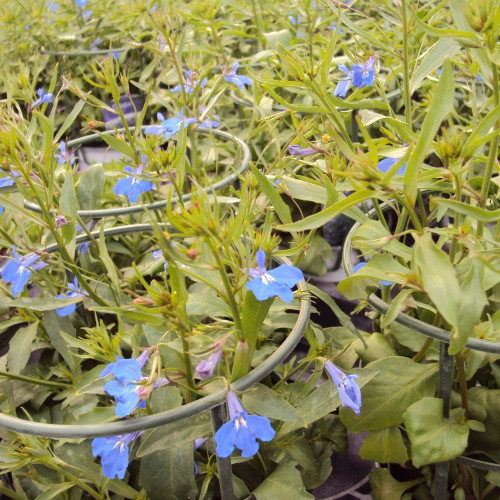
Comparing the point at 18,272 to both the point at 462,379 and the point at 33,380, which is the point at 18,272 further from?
the point at 462,379

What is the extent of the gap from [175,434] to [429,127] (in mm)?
421

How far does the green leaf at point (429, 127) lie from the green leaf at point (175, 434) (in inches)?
13.5

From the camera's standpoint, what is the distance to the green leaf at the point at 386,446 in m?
0.77

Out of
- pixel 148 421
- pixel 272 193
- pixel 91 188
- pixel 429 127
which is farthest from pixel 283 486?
pixel 91 188

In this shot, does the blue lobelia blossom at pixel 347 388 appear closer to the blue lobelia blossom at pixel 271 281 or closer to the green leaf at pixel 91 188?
the blue lobelia blossom at pixel 271 281

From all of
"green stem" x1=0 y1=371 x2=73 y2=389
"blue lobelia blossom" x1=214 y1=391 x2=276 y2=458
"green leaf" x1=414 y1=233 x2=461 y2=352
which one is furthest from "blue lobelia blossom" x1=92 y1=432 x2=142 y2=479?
"green leaf" x1=414 y1=233 x2=461 y2=352

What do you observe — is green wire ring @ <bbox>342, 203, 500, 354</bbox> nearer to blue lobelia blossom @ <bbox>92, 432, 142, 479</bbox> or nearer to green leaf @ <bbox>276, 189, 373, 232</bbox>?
green leaf @ <bbox>276, 189, 373, 232</bbox>

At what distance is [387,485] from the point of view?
84 centimetres

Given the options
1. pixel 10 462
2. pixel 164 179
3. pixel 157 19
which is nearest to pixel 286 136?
pixel 157 19

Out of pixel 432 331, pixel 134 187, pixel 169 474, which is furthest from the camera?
pixel 134 187

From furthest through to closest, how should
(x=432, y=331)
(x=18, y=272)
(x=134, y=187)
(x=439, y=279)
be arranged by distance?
1. (x=134, y=187)
2. (x=18, y=272)
3. (x=432, y=331)
4. (x=439, y=279)

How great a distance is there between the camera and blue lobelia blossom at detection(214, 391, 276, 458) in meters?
0.54

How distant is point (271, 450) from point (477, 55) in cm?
56

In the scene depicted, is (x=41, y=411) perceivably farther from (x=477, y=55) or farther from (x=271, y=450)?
(x=477, y=55)
